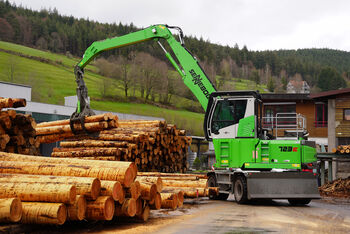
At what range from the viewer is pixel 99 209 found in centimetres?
754

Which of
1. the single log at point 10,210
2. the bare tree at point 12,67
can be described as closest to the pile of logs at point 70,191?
the single log at point 10,210

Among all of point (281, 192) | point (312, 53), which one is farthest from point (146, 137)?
point (312, 53)

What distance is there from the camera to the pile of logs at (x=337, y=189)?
19.7m

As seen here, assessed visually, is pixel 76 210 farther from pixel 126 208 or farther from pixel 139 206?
pixel 139 206

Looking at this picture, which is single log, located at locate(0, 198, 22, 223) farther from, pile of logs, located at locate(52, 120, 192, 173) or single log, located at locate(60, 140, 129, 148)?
single log, located at locate(60, 140, 129, 148)

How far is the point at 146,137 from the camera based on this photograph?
16.4 metres

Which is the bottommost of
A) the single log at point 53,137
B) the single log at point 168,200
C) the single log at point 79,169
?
the single log at point 168,200

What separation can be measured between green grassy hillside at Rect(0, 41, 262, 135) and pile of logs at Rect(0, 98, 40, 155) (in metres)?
53.8

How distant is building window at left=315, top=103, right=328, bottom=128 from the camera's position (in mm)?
36625

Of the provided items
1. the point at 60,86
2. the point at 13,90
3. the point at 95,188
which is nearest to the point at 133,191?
the point at 95,188

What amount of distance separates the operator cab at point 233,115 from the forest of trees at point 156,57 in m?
63.4

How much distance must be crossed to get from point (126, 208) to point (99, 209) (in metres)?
0.80

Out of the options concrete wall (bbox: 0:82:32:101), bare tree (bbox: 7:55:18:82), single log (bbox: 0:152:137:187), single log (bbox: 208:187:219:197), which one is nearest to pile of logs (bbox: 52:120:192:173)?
single log (bbox: 208:187:219:197)

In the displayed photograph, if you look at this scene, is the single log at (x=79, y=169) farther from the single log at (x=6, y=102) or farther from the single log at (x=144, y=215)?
the single log at (x=6, y=102)
